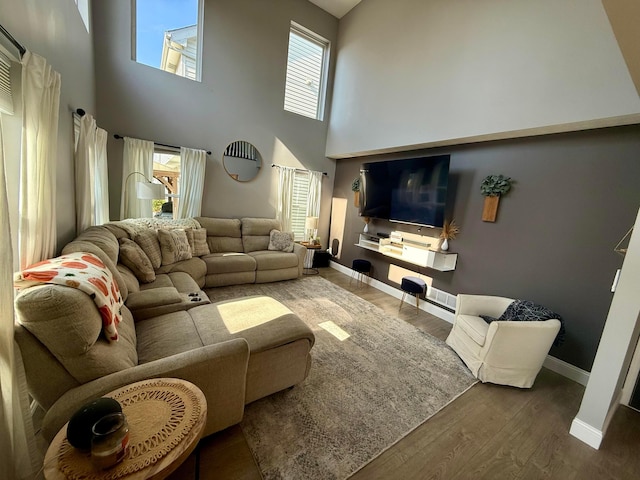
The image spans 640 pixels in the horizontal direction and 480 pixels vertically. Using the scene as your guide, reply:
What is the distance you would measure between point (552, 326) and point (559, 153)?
1739mm

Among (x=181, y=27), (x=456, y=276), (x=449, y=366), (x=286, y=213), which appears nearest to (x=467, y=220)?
(x=456, y=276)

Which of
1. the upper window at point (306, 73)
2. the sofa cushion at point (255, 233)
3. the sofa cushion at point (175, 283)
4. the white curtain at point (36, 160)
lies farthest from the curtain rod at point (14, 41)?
the upper window at point (306, 73)

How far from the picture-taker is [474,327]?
2438mm

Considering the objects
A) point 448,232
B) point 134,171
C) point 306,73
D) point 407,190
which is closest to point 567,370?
point 448,232

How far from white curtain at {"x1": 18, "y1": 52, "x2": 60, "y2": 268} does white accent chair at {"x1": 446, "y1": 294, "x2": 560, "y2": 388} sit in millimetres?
3303

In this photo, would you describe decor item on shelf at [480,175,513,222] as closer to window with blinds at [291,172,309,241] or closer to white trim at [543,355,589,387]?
white trim at [543,355,589,387]

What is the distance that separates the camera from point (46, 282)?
1.17 metres

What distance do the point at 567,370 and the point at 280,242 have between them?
3.97m

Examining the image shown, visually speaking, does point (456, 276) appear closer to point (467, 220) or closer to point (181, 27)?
point (467, 220)

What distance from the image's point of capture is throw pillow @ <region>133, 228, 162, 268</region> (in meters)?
2.99

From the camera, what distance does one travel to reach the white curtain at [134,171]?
3604 mm

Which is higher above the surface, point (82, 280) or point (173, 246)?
point (82, 280)

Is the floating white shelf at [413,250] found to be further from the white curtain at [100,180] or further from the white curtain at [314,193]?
the white curtain at [100,180]

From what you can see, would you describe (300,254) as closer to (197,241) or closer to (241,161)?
(197,241)
